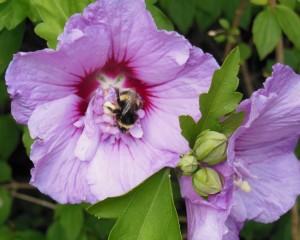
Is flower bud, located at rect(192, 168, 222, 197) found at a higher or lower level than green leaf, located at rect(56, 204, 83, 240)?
higher

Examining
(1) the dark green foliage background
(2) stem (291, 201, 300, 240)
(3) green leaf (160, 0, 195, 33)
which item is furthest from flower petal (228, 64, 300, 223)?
(3) green leaf (160, 0, 195, 33)

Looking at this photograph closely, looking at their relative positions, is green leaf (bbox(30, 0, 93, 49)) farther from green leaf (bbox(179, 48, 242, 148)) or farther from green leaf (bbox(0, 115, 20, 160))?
green leaf (bbox(0, 115, 20, 160))

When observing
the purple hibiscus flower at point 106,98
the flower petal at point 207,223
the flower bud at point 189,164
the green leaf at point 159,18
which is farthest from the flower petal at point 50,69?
the flower petal at point 207,223

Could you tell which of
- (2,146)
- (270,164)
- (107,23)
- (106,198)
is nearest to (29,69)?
(107,23)

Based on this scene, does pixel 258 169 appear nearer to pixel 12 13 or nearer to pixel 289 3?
pixel 289 3

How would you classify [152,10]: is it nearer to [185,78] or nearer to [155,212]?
[185,78]

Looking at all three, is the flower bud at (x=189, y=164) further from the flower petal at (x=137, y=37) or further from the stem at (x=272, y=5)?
the stem at (x=272, y=5)
